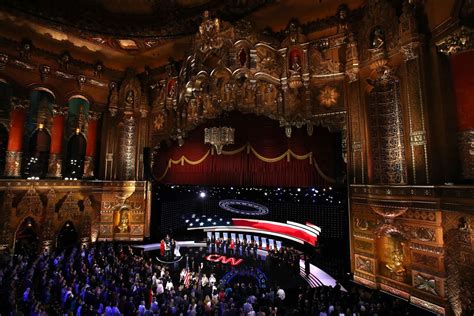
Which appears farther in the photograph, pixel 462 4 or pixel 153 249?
pixel 153 249

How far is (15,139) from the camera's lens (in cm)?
1375

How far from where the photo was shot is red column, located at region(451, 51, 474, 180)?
7.53 meters

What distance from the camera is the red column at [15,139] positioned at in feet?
43.8

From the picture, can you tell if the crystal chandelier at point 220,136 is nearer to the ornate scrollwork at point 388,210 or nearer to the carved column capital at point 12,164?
the ornate scrollwork at point 388,210

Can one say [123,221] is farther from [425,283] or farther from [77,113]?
[425,283]

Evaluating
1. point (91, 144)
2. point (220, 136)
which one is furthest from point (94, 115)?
point (220, 136)

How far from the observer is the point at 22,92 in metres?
14.0

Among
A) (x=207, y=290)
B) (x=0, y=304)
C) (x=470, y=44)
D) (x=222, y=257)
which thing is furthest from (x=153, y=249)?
(x=470, y=44)

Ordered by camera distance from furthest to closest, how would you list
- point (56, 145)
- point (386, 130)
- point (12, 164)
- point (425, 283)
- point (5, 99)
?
point (56, 145) → point (5, 99) → point (12, 164) → point (386, 130) → point (425, 283)

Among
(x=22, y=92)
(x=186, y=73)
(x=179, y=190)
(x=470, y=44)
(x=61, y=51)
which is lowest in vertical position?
(x=179, y=190)

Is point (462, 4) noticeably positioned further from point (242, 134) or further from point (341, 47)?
point (242, 134)

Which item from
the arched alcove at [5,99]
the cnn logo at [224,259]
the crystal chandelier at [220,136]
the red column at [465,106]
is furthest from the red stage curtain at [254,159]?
the arched alcove at [5,99]

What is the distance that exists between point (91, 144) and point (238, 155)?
30.8ft

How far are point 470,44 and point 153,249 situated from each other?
16491 mm
